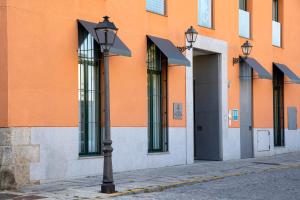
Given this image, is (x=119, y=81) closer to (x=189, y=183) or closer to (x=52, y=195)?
(x=189, y=183)

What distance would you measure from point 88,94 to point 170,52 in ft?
10.4

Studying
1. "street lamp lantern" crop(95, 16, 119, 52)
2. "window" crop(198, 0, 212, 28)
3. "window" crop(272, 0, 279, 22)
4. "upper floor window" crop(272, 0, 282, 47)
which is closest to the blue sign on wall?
"window" crop(198, 0, 212, 28)

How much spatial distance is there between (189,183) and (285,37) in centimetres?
1278

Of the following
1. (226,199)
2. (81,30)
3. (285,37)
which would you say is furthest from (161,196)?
(285,37)

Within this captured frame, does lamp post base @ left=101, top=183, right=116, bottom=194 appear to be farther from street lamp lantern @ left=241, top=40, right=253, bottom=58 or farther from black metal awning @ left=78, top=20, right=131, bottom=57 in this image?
street lamp lantern @ left=241, top=40, right=253, bottom=58

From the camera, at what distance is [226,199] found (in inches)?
421

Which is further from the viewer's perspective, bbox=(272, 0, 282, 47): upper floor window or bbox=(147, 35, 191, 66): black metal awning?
bbox=(272, 0, 282, 47): upper floor window

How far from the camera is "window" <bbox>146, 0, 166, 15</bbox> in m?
16.4

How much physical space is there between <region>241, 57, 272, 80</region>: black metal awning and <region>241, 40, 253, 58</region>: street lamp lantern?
0.27m

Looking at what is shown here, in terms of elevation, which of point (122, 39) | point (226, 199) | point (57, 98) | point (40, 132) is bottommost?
point (226, 199)

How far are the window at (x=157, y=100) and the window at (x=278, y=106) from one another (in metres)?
7.90

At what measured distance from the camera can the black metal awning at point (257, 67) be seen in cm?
1991

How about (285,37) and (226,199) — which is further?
(285,37)

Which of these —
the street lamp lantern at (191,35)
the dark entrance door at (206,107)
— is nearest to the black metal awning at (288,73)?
the dark entrance door at (206,107)
